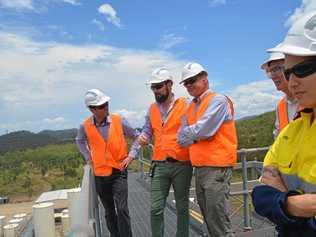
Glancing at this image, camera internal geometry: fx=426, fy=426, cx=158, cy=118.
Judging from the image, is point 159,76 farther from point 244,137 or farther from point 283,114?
point 244,137

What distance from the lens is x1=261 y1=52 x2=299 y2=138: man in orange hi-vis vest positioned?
2641 mm

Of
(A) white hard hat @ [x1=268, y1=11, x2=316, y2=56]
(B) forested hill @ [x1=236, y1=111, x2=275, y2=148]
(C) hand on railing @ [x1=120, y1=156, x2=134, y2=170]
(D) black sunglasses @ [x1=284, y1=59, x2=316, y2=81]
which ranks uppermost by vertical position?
(A) white hard hat @ [x1=268, y1=11, x2=316, y2=56]

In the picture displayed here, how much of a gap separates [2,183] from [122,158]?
21.9 meters

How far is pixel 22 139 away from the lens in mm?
46531

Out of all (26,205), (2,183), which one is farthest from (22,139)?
(26,205)

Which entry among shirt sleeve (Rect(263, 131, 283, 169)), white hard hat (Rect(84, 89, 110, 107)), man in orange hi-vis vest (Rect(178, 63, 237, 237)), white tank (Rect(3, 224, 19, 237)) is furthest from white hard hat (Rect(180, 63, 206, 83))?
white tank (Rect(3, 224, 19, 237))

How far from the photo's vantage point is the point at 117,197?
4457 mm

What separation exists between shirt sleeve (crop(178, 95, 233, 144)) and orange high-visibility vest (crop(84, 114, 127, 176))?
1141 mm

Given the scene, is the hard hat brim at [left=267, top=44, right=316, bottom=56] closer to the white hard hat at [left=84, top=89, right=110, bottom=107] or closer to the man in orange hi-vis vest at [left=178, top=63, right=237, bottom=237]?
the man in orange hi-vis vest at [left=178, top=63, right=237, bottom=237]

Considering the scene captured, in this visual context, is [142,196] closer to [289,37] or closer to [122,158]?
[122,158]

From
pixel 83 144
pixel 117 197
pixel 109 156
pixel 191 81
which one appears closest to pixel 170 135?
pixel 191 81

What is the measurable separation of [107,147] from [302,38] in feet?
11.3

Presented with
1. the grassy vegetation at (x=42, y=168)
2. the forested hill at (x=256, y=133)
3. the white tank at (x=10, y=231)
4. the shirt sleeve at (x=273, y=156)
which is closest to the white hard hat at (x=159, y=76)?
the shirt sleeve at (x=273, y=156)

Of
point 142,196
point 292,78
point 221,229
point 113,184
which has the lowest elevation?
point 142,196
